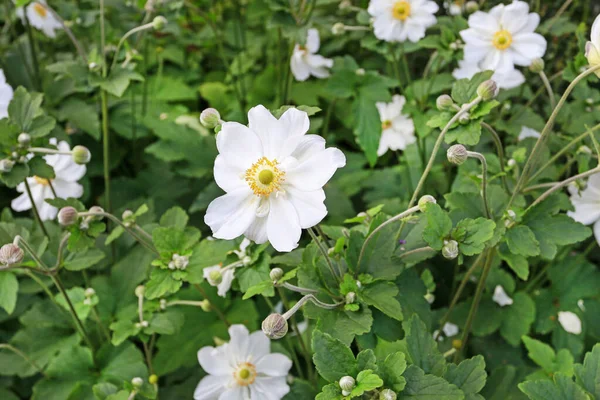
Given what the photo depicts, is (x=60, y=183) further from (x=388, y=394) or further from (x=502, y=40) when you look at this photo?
(x=502, y=40)

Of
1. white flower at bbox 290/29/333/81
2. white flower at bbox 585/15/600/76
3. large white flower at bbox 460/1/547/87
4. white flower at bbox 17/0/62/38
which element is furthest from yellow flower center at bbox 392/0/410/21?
white flower at bbox 17/0/62/38

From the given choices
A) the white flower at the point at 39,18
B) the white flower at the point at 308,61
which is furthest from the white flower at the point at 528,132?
the white flower at the point at 39,18

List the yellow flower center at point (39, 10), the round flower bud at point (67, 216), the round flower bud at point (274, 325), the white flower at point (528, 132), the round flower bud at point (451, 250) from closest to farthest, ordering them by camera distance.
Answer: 1. the round flower bud at point (274, 325)
2. the round flower bud at point (451, 250)
3. the round flower bud at point (67, 216)
4. the white flower at point (528, 132)
5. the yellow flower center at point (39, 10)

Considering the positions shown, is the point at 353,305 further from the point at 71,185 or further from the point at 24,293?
the point at 24,293

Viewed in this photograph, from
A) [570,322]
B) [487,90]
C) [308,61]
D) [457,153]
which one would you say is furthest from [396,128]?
[457,153]

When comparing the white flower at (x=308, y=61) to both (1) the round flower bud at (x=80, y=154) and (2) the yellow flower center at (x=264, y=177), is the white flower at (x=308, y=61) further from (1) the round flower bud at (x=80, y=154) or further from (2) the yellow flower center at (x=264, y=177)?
(2) the yellow flower center at (x=264, y=177)

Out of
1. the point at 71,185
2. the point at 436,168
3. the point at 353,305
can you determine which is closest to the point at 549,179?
the point at 436,168
